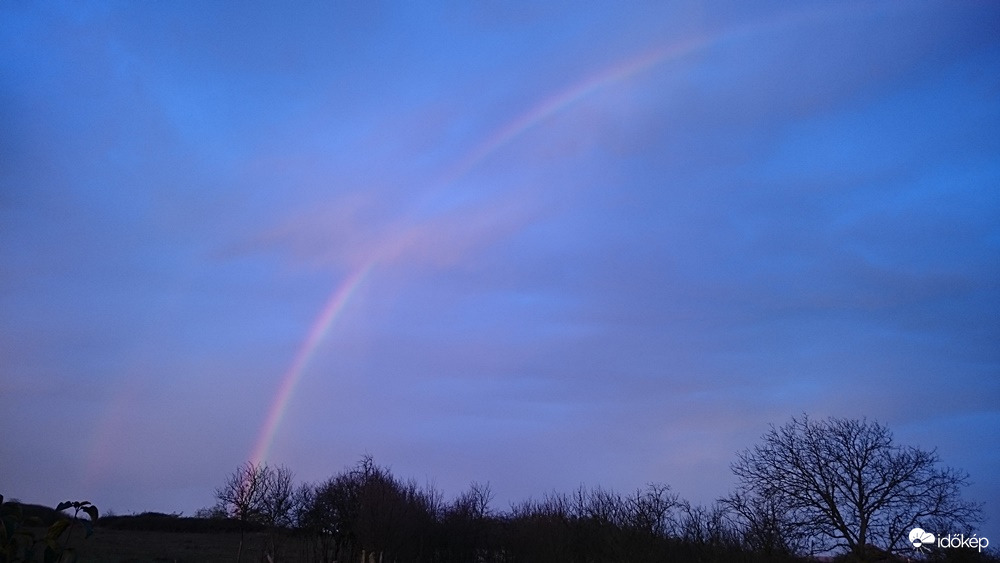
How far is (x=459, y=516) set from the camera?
3588cm

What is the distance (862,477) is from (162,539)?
64798 mm

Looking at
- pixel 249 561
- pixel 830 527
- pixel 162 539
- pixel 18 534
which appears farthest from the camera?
pixel 162 539

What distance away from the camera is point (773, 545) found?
2128cm

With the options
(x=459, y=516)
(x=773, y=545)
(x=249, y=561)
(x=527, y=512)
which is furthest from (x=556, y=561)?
(x=249, y=561)

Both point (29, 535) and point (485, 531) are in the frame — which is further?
point (485, 531)

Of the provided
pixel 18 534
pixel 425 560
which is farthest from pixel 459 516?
pixel 18 534

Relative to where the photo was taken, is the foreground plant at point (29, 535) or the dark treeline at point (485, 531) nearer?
the foreground plant at point (29, 535)

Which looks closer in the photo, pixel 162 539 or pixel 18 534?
pixel 18 534

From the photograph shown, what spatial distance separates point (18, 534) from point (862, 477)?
33400 millimetres

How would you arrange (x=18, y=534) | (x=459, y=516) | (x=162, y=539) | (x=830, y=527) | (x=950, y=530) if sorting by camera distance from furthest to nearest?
(x=162, y=539)
(x=459, y=516)
(x=830, y=527)
(x=950, y=530)
(x=18, y=534)

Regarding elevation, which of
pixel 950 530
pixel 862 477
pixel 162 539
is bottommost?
pixel 162 539

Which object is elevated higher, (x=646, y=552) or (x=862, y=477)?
(x=862, y=477)

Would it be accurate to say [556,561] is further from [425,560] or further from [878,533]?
[878,533]

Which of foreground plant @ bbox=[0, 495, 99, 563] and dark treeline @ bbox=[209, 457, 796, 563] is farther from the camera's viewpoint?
dark treeline @ bbox=[209, 457, 796, 563]
